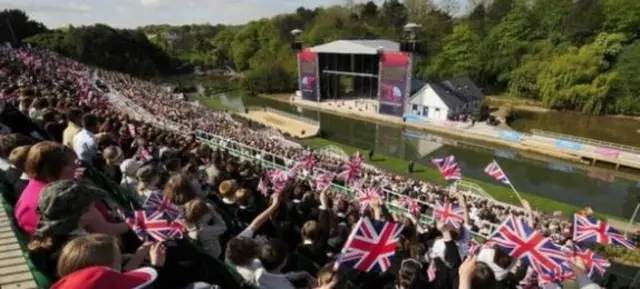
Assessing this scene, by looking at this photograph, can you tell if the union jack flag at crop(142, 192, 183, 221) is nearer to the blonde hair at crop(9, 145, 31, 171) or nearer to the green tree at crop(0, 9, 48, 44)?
the blonde hair at crop(9, 145, 31, 171)

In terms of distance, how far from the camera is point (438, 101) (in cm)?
3816

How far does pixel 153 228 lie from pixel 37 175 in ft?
3.62

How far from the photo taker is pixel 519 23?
173 ft

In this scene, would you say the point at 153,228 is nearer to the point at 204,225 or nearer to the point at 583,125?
the point at 204,225

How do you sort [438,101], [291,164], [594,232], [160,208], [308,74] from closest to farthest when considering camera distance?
[160,208] < [594,232] < [291,164] < [438,101] < [308,74]

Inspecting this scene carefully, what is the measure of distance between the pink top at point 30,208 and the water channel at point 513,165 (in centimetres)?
2426

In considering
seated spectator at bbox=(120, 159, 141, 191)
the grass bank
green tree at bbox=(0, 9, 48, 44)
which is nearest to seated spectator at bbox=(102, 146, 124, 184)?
seated spectator at bbox=(120, 159, 141, 191)

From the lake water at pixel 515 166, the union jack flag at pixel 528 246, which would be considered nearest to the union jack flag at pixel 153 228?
the union jack flag at pixel 528 246

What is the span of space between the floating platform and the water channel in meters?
1.56

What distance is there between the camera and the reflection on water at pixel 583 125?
36.2 meters

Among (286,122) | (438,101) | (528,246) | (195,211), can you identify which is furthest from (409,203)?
(286,122)

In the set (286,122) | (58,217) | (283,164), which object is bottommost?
(286,122)

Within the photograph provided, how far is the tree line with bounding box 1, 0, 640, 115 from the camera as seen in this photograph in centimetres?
4300

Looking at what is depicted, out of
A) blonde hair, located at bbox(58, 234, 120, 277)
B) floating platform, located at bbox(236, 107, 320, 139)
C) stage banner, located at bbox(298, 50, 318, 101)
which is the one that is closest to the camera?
blonde hair, located at bbox(58, 234, 120, 277)
